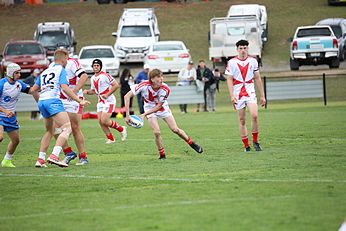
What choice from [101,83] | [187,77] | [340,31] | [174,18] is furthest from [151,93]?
[174,18]

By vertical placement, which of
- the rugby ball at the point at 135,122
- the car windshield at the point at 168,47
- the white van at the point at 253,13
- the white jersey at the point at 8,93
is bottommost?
the white van at the point at 253,13

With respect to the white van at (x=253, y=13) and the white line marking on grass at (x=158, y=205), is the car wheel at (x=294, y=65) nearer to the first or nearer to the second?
the white van at (x=253, y=13)

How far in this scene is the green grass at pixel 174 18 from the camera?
59938mm

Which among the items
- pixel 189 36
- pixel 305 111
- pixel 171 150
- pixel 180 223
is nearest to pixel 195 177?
pixel 180 223

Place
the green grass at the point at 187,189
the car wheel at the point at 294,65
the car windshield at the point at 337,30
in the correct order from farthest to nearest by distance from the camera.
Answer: the car windshield at the point at 337,30 < the car wheel at the point at 294,65 < the green grass at the point at 187,189

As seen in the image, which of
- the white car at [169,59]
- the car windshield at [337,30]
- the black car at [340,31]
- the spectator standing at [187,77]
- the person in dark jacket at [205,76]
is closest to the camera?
the person in dark jacket at [205,76]

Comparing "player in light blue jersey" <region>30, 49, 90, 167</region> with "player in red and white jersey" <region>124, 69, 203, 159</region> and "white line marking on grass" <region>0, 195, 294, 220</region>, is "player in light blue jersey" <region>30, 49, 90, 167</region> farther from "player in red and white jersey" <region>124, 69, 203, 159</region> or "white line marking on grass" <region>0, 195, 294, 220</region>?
"white line marking on grass" <region>0, 195, 294, 220</region>

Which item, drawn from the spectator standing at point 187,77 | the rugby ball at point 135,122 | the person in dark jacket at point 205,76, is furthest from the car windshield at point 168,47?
the rugby ball at point 135,122

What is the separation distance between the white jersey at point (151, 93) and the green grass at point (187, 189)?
1.07 metres

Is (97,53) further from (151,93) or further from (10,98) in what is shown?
(151,93)

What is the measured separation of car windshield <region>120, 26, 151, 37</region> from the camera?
52987 mm

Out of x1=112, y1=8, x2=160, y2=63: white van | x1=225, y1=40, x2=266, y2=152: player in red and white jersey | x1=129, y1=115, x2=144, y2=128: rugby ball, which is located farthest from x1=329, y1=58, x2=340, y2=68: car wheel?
x1=129, y1=115, x2=144, y2=128: rugby ball

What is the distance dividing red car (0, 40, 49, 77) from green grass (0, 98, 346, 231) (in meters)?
25.9

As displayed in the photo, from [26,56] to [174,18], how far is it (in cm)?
1735
